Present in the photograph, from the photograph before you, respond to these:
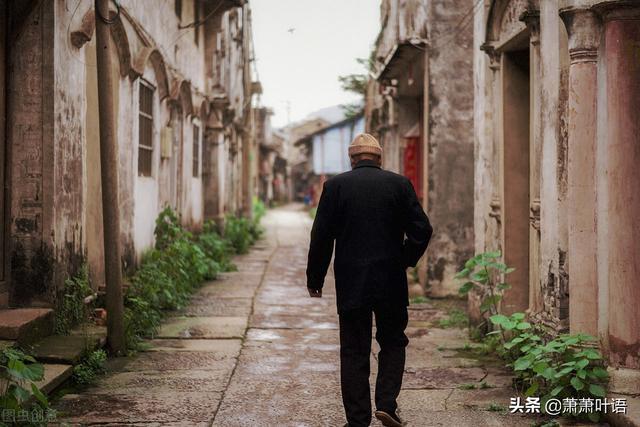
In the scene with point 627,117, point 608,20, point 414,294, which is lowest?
point 414,294

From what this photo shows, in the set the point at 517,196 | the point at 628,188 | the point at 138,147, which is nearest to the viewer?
the point at 628,188

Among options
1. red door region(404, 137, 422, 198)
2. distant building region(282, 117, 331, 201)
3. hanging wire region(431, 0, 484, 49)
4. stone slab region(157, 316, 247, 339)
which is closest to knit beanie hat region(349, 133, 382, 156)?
stone slab region(157, 316, 247, 339)

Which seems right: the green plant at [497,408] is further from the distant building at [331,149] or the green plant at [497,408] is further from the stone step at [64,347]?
the distant building at [331,149]

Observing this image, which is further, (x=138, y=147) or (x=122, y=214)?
(x=138, y=147)

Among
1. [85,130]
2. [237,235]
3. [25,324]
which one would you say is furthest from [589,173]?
[237,235]

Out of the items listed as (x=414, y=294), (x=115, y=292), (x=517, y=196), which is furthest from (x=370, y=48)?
(x=115, y=292)

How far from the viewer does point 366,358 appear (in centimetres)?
493

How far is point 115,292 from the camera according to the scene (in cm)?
688

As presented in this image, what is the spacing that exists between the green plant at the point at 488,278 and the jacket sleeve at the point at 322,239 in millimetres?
2211

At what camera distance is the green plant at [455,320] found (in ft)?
29.7

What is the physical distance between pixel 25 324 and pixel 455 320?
488cm

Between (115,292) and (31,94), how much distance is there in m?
1.79

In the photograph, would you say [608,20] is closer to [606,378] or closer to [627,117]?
[627,117]

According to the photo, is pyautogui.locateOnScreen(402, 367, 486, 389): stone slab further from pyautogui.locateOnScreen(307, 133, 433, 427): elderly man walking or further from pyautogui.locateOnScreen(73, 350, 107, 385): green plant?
pyautogui.locateOnScreen(73, 350, 107, 385): green plant
